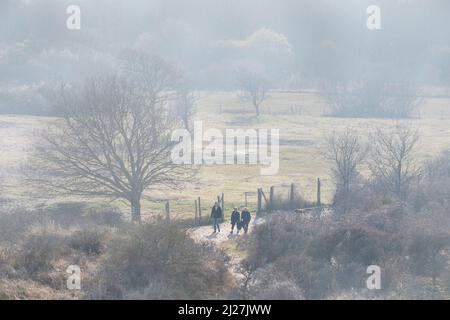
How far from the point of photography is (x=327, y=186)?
37.6 meters

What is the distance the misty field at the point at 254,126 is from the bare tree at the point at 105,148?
1.63 m

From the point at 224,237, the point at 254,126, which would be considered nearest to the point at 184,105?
the point at 254,126

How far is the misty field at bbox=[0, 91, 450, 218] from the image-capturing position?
109 feet

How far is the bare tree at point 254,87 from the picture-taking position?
73875 mm

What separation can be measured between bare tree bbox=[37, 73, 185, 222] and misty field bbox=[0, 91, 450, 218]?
5.34 ft

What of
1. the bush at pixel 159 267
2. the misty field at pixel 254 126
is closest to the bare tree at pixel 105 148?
the misty field at pixel 254 126

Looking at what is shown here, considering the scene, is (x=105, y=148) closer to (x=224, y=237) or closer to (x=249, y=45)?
(x=224, y=237)

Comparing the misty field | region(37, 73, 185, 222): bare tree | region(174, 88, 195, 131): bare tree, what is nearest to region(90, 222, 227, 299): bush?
region(37, 73, 185, 222): bare tree

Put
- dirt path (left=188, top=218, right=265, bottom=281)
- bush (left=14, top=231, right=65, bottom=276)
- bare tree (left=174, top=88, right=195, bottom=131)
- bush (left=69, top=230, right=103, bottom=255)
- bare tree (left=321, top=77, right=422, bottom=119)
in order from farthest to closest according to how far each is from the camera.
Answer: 1. bare tree (left=321, top=77, right=422, bottom=119)
2. bare tree (left=174, top=88, right=195, bottom=131)
3. bush (left=69, top=230, right=103, bottom=255)
4. dirt path (left=188, top=218, right=265, bottom=281)
5. bush (left=14, top=231, right=65, bottom=276)

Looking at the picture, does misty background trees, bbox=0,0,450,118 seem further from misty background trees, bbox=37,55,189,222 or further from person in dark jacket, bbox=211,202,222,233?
person in dark jacket, bbox=211,202,222,233

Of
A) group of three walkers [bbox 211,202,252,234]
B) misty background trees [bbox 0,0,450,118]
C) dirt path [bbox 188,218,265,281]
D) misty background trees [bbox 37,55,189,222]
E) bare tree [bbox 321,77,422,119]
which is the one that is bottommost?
dirt path [bbox 188,218,265,281]

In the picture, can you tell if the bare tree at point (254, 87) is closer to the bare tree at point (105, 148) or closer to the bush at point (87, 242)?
the bare tree at point (105, 148)
